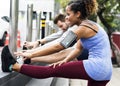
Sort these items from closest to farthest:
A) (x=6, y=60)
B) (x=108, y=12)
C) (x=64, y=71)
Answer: (x=64, y=71)
(x=6, y=60)
(x=108, y=12)

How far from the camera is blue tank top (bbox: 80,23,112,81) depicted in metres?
5.54

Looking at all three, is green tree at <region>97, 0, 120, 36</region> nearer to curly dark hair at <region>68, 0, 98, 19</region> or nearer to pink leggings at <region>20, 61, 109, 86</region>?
curly dark hair at <region>68, 0, 98, 19</region>

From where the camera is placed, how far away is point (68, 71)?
A: 5.53 m

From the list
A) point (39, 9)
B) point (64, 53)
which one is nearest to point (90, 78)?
point (64, 53)

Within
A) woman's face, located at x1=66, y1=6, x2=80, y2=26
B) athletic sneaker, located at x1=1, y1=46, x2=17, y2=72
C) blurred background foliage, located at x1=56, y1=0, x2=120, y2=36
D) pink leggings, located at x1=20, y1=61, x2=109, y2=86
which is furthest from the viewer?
blurred background foliage, located at x1=56, y1=0, x2=120, y2=36

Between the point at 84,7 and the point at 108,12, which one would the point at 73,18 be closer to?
the point at 84,7

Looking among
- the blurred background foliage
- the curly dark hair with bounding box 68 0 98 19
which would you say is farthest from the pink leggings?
the blurred background foliage

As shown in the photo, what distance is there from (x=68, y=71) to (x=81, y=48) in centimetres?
57

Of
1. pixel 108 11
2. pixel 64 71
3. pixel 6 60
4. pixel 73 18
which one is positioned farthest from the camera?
pixel 108 11

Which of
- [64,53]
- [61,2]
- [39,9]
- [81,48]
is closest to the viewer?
[81,48]

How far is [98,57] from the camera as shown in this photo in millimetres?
5582

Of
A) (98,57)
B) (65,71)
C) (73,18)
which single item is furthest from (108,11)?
(65,71)

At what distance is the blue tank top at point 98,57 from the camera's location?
18.2 feet

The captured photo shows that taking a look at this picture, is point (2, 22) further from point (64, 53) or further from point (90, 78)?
point (90, 78)
